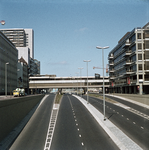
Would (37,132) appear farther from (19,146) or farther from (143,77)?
(143,77)

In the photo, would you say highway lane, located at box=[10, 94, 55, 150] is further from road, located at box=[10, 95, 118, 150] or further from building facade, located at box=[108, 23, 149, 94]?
building facade, located at box=[108, 23, 149, 94]

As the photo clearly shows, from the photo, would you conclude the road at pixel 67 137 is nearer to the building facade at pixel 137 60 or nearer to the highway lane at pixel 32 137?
the highway lane at pixel 32 137

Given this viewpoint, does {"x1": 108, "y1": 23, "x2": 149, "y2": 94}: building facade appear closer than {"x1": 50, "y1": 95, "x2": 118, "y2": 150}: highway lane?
No

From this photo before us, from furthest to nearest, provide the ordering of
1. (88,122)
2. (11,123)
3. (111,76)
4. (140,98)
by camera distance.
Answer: (111,76) → (140,98) → (88,122) → (11,123)

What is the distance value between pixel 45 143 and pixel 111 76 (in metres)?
105

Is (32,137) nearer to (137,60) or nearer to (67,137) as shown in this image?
(67,137)

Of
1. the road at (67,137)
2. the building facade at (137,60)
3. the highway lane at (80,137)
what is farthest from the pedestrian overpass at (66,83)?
the highway lane at (80,137)

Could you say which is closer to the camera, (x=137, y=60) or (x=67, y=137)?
(x=67, y=137)

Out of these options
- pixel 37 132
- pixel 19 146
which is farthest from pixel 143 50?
pixel 19 146

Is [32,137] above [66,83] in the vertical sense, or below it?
below

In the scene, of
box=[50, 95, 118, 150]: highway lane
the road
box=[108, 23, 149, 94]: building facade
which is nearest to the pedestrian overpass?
box=[108, 23, 149, 94]: building facade

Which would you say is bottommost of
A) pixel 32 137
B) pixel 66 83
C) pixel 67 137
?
pixel 32 137

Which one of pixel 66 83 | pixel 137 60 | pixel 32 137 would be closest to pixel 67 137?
pixel 32 137

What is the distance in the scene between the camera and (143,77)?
80.0 metres
